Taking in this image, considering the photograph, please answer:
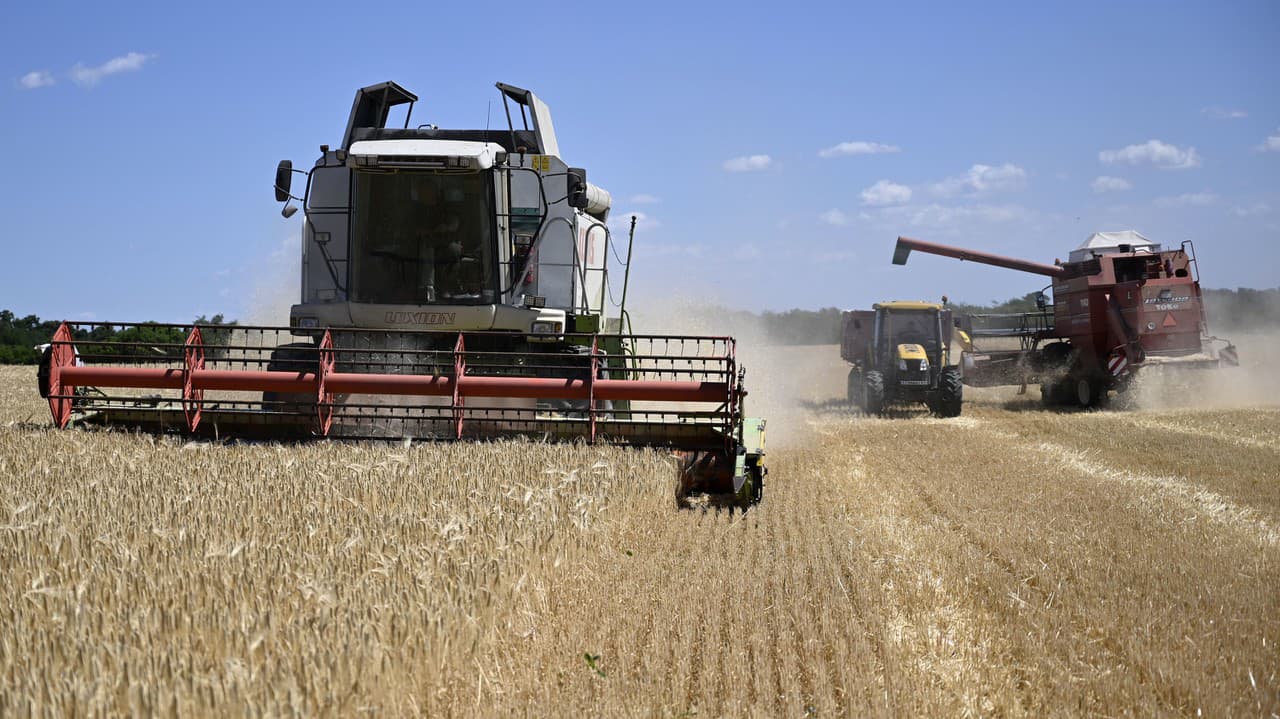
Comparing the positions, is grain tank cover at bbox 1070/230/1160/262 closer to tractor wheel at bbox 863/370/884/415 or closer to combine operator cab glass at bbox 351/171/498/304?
tractor wheel at bbox 863/370/884/415

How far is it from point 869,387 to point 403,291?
10240 mm

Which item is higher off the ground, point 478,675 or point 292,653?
point 292,653

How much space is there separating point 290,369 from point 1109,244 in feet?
48.2

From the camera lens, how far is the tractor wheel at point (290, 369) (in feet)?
24.8

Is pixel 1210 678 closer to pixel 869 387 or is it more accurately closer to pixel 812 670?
pixel 812 670

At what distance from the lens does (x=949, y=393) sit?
1666 centimetres

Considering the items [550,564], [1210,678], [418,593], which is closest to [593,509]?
[550,564]

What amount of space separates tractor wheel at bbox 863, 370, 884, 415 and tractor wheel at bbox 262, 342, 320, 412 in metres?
10.4

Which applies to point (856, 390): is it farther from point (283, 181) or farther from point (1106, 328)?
point (283, 181)

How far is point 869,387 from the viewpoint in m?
16.9

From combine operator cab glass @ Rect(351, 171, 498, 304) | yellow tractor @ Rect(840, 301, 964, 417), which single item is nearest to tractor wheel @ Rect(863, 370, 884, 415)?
yellow tractor @ Rect(840, 301, 964, 417)

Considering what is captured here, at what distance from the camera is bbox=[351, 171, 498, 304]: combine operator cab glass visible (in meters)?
8.18

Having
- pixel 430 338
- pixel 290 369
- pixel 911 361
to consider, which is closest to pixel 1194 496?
pixel 430 338

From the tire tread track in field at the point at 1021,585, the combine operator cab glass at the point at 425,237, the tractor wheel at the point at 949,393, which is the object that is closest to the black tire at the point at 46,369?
the combine operator cab glass at the point at 425,237
